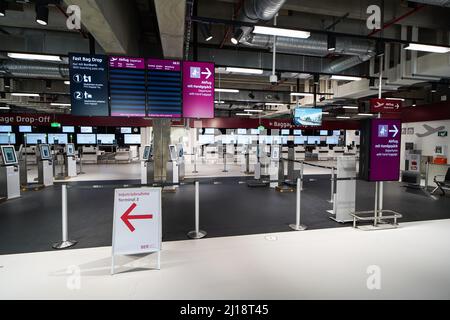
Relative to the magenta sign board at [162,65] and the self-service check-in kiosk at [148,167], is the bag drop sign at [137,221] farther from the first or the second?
the self-service check-in kiosk at [148,167]

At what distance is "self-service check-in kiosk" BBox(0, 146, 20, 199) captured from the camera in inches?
264

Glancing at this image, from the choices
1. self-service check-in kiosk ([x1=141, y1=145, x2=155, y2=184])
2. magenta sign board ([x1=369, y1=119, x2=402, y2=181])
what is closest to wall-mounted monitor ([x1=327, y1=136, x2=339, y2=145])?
self-service check-in kiosk ([x1=141, y1=145, x2=155, y2=184])

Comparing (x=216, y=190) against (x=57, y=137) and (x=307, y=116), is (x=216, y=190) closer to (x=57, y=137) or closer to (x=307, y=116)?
(x=307, y=116)

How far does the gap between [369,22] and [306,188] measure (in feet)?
16.6

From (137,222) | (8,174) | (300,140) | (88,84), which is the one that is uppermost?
(88,84)

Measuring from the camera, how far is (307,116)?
389 inches

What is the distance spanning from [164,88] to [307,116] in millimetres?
6748

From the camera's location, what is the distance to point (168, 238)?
4191 millimetres

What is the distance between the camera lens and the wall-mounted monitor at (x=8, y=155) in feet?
22.5

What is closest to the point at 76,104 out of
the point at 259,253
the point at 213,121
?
the point at 259,253

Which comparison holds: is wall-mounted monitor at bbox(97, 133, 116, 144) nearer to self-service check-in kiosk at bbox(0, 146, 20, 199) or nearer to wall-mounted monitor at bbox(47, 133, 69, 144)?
wall-mounted monitor at bbox(47, 133, 69, 144)

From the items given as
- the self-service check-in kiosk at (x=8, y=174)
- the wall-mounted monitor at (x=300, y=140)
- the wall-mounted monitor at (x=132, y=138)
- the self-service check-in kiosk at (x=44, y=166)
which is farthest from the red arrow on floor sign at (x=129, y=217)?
the wall-mounted monitor at (x=300, y=140)

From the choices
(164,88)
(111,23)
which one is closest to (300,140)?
(164,88)

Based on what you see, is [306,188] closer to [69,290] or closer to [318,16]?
[318,16]
